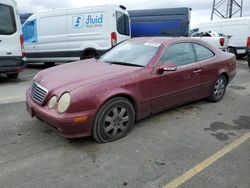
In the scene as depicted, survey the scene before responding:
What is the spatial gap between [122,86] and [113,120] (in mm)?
494

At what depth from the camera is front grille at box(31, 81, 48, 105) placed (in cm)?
358

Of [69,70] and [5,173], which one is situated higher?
[69,70]

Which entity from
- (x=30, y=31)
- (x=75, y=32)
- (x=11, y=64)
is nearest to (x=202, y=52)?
(x=11, y=64)

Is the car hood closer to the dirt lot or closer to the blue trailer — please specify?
the dirt lot

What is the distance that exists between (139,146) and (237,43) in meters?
13.3

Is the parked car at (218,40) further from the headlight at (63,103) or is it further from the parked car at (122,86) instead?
the headlight at (63,103)

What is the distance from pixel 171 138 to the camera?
3.84 meters

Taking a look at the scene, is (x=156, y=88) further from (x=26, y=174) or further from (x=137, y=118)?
(x=26, y=174)

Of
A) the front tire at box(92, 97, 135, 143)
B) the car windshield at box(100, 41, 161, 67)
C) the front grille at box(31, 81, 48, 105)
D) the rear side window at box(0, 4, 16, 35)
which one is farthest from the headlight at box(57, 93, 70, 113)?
the rear side window at box(0, 4, 16, 35)

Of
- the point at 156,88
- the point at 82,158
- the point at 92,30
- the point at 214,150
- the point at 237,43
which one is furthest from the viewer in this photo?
the point at 237,43

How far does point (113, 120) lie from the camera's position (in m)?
3.71

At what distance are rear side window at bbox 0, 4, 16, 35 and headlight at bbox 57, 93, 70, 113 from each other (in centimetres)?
505

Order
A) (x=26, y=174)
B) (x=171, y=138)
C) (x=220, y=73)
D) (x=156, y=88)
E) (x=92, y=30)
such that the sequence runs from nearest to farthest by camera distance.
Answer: (x=26, y=174) < (x=171, y=138) < (x=156, y=88) < (x=220, y=73) < (x=92, y=30)

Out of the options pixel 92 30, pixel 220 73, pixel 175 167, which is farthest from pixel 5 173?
pixel 92 30
